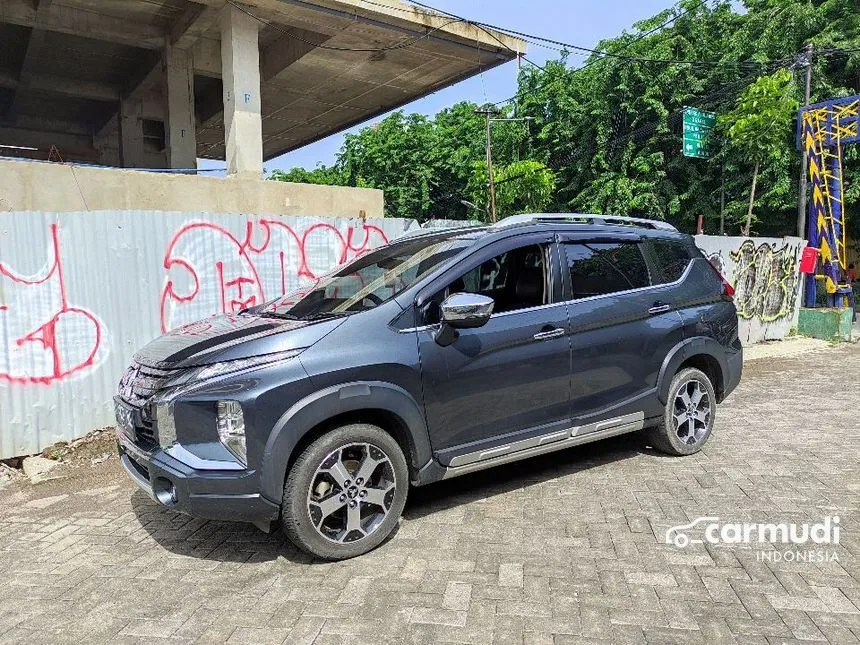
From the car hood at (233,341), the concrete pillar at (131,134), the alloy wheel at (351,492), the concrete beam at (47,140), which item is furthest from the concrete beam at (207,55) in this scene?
the alloy wheel at (351,492)

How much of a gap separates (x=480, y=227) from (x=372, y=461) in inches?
71.9

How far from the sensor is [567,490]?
168 inches

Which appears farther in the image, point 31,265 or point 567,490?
point 31,265

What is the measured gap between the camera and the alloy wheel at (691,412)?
15.9ft

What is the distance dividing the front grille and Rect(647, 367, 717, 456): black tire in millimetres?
3577

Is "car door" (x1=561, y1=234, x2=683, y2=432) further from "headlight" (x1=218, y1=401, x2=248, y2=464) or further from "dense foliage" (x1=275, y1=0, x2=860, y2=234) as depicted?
"dense foliage" (x1=275, y1=0, x2=860, y2=234)

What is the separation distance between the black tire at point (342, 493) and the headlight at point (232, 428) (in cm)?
29

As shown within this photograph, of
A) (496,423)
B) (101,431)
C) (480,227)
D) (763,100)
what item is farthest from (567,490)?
(763,100)

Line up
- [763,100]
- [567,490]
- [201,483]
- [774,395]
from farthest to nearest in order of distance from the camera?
[763,100]
[774,395]
[567,490]
[201,483]

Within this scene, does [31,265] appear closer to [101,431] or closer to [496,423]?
[101,431]

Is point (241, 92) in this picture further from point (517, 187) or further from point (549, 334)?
point (517, 187)

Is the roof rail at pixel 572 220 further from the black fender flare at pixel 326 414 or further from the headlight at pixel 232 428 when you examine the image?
the headlight at pixel 232 428

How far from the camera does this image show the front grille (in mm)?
3232

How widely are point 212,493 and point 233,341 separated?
793 millimetres
